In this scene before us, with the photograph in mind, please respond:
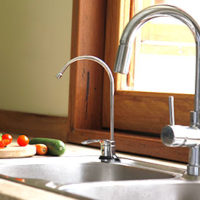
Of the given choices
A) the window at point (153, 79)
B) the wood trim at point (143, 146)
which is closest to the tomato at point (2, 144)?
the wood trim at point (143, 146)

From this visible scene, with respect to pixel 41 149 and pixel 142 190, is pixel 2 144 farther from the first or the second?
pixel 142 190

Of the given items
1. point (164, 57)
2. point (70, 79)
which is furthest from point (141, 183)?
point (70, 79)

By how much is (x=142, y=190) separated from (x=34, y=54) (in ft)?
3.95

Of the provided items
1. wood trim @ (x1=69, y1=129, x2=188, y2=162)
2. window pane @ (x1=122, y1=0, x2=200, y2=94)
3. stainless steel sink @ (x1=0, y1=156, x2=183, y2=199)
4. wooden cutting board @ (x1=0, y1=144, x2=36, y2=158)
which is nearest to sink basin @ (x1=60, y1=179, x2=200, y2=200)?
stainless steel sink @ (x1=0, y1=156, x2=183, y2=199)

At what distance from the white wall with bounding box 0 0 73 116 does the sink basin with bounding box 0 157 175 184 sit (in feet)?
1.73

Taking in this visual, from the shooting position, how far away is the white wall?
208cm

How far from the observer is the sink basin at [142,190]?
1.13 m

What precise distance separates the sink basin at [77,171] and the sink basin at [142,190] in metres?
0.22

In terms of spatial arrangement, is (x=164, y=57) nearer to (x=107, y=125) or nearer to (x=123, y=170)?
(x=107, y=125)

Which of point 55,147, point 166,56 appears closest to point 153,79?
point 166,56

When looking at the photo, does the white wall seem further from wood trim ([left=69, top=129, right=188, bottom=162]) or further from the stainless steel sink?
the stainless steel sink

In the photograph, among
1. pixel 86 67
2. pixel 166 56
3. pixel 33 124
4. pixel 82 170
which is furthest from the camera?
pixel 33 124

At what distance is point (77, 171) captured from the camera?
5.13 feet

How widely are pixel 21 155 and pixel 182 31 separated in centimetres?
70
